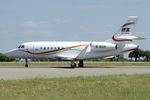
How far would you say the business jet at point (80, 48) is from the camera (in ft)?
156

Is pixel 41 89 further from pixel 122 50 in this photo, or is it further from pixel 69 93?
pixel 122 50

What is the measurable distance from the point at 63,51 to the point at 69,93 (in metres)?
33.7

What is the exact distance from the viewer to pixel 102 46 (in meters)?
47.8

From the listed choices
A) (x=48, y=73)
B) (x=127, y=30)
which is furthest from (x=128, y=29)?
(x=48, y=73)

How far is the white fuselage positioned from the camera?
47594 mm

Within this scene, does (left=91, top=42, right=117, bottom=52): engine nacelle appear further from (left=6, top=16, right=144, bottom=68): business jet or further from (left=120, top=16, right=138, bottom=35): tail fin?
(left=120, top=16, right=138, bottom=35): tail fin

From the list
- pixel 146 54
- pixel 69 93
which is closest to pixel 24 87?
pixel 69 93

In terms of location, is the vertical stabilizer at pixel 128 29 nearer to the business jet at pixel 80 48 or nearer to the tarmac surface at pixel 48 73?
the business jet at pixel 80 48

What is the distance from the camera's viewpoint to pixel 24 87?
16781 mm

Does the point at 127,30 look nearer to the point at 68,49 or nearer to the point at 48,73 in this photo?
the point at 68,49

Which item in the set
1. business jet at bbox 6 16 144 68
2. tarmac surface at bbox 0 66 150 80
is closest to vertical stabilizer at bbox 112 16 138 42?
business jet at bbox 6 16 144 68

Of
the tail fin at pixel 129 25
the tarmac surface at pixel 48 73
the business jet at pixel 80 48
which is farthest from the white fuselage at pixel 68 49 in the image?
the tarmac surface at pixel 48 73

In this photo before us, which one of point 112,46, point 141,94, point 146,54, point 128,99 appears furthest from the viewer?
point 146,54

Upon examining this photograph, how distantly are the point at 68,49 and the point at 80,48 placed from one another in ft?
5.47
